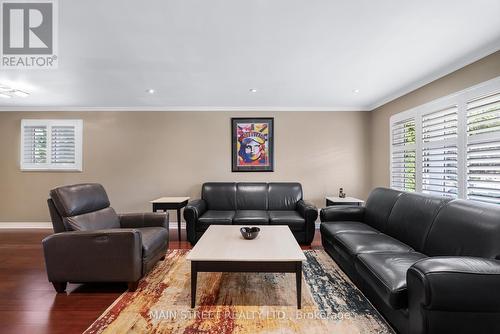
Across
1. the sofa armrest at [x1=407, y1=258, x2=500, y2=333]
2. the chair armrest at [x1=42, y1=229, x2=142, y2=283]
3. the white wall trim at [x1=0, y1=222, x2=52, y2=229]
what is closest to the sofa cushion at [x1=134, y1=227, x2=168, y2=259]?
the chair armrest at [x1=42, y1=229, x2=142, y2=283]

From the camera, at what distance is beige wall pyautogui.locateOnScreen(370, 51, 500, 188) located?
8.18ft

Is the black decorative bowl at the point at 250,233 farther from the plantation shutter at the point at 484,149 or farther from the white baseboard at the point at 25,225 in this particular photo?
the white baseboard at the point at 25,225

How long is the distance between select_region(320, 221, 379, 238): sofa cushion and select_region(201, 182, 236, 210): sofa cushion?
1.78 m

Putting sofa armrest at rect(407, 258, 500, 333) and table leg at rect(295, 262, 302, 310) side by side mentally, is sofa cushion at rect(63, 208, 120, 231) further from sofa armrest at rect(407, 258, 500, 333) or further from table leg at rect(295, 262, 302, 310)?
sofa armrest at rect(407, 258, 500, 333)

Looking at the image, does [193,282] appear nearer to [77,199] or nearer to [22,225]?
[77,199]

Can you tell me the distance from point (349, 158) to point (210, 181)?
2912mm

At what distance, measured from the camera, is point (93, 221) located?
2727 mm

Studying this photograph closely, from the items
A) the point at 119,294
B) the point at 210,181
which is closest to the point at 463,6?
the point at 119,294

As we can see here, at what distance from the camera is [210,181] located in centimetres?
484

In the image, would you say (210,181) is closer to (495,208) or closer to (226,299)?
(226,299)

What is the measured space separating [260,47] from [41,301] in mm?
3269

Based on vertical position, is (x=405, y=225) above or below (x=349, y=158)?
below

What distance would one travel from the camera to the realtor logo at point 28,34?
1.93 metres

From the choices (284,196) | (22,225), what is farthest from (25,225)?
(284,196)
